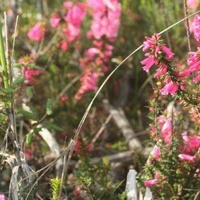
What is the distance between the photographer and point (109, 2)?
3.42 meters

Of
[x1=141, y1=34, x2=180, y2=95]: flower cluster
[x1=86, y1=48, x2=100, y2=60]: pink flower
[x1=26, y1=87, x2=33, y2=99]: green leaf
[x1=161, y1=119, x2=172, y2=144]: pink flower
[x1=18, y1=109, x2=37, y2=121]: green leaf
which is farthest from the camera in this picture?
[x1=86, y1=48, x2=100, y2=60]: pink flower

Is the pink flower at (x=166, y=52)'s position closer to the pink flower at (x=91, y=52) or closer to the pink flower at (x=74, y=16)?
the pink flower at (x=91, y=52)

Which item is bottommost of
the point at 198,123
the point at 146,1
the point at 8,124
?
the point at 198,123

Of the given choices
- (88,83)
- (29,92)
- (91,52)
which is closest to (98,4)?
(91,52)

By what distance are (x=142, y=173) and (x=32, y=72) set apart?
0.79 m

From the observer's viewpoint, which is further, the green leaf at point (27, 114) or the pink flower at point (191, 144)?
the green leaf at point (27, 114)

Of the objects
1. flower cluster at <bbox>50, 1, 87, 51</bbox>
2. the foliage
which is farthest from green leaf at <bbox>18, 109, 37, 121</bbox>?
flower cluster at <bbox>50, 1, 87, 51</bbox>

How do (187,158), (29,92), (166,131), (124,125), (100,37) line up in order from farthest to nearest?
(100,37), (124,125), (29,92), (166,131), (187,158)

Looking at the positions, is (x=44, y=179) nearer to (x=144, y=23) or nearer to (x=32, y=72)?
(x=32, y=72)

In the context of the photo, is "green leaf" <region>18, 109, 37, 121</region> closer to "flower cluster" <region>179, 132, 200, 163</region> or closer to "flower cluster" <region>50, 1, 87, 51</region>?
"flower cluster" <region>179, 132, 200, 163</region>

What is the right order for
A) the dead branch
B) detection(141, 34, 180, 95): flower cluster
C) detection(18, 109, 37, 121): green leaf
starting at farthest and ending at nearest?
the dead branch
detection(18, 109, 37, 121): green leaf
detection(141, 34, 180, 95): flower cluster

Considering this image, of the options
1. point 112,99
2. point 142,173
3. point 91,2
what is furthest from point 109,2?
point 142,173

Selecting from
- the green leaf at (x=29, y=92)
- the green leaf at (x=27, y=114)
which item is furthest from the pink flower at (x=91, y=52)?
the green leaf at (x=27, y=114)

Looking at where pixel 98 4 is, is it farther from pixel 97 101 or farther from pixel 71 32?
pixel 97 101
